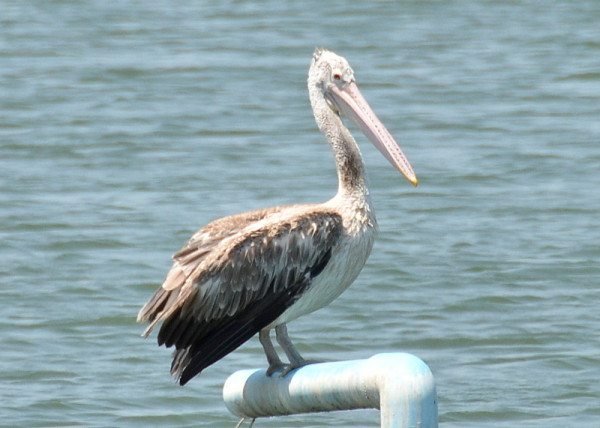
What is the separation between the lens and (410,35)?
19.7 meters

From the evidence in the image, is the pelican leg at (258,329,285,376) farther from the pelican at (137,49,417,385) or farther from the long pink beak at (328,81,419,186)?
the long pink beak at (328,81,419,186)

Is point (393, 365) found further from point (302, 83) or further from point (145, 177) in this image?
point (302, 83)

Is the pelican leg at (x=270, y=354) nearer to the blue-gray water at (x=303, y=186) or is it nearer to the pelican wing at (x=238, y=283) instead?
the pelican wing at (x=238, y=283)

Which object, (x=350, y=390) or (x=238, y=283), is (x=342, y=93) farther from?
(x=350, y=390)

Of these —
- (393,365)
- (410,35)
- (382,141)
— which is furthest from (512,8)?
(393,365)

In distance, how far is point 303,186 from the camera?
1299 cm

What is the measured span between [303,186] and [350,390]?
9177 millimetres

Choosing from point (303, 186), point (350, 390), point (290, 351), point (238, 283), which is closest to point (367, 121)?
point (238, 283)

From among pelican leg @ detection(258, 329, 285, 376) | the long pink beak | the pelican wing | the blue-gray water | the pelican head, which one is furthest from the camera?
the blue-gray water

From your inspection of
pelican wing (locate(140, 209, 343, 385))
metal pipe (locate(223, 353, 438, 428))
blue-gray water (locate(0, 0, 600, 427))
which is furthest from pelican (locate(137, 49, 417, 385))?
blue-gray water (locate(0, 0, 600, 427))

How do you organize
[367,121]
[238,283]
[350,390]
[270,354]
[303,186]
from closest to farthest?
[350,390] → [270,354] → [238,283] → [367,121] → [303,186]

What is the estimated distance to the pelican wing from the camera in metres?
5.91

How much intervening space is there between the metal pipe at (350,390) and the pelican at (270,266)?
1.54 metres

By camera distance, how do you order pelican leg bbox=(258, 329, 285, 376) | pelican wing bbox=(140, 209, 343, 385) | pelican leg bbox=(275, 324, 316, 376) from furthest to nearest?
pelican wing bbox=(140, 209, 343, 385) < pelican leg bbox=(275, 324, 316, 376) < pelican leg bbox=(258, 329, 285, 376)
